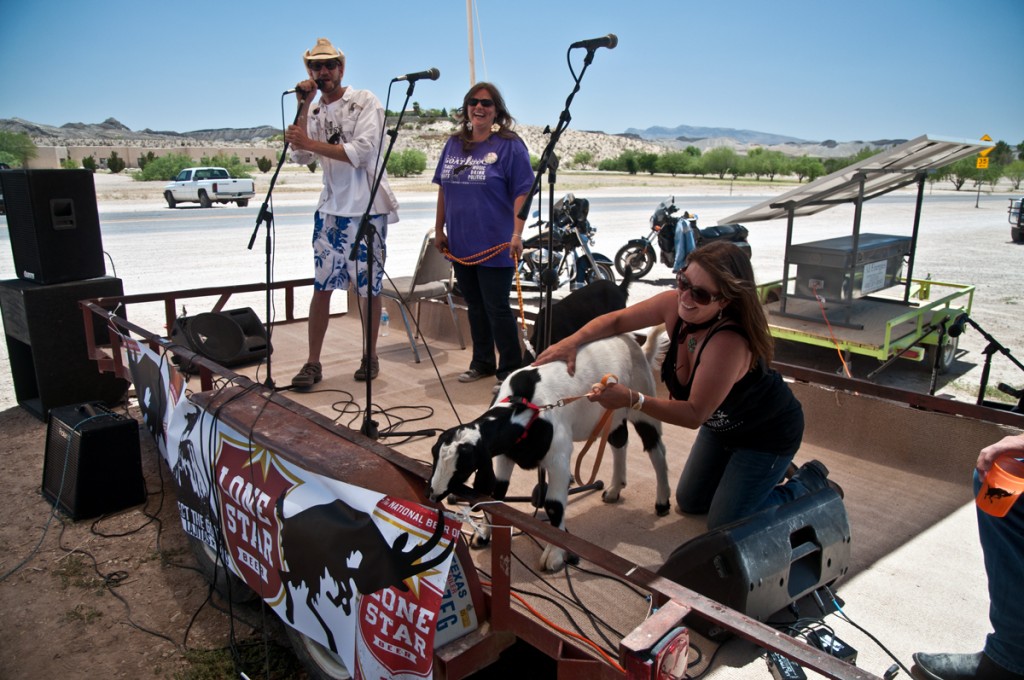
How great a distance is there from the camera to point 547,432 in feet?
9.20

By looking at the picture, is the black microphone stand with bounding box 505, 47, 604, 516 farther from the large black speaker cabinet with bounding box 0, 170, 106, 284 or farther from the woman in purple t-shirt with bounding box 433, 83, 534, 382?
the large black speaker cabinet with bounding box 0, 170, 106, 284

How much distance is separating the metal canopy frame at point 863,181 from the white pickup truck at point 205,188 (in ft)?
75.6

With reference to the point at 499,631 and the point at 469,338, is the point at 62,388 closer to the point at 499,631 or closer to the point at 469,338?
the point at 469,338

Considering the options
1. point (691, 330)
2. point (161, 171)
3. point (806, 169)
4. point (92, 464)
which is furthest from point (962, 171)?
point (92, 464)

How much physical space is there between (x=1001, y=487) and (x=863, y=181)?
14.7ft

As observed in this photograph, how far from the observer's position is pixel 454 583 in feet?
7.49

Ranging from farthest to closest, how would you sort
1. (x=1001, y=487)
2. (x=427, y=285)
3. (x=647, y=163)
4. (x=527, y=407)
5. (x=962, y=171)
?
(x=647, y=163) < (x=962, y=171) < (x=427, y=285) < (x=527, y=407) < (x=1001, y=487)

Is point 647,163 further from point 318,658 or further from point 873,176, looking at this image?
point 318,658

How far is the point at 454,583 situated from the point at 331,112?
3561 mm

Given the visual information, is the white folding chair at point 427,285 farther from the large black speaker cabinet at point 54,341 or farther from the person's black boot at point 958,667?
the person's black boot at point 958,667

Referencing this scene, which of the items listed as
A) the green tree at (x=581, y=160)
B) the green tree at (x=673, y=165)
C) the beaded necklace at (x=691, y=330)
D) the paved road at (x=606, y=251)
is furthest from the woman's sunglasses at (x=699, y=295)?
the green tree at (x=581, y=160)

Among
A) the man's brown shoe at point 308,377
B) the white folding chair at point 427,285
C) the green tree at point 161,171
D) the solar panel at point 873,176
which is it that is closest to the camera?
the man's brown shoe at point 308,377

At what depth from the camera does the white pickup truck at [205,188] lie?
25516 millimetres

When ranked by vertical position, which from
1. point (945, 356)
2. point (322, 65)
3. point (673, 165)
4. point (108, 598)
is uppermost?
point (322, 65)
